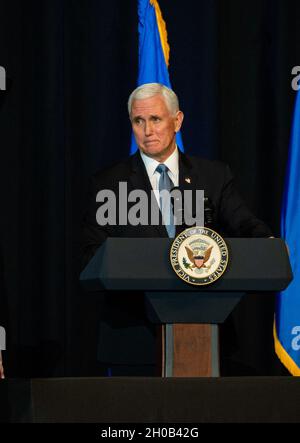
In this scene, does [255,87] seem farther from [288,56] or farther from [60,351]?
[60,351]

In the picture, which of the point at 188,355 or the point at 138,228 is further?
the point at 138,228

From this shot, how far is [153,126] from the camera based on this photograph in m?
3.08

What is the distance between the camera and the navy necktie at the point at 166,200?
2916 mm

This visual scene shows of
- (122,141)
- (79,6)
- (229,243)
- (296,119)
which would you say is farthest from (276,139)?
(229,243)

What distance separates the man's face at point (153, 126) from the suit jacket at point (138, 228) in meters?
0.07

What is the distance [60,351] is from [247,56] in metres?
1.70

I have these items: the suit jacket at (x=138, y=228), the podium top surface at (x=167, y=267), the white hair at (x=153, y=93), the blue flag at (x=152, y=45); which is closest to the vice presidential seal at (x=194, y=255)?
the podium top surface at (x=167, y=267)

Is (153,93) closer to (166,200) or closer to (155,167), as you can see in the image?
(155,167)

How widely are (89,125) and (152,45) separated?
1.63 ft

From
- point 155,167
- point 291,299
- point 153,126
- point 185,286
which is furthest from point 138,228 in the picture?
point 291,299

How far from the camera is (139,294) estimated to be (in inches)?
111

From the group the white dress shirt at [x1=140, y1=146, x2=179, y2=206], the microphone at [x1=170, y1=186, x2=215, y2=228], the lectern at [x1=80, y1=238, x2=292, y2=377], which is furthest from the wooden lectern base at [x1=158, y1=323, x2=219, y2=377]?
the white dress shirt at [x1=140, y1=146, x2=179, y2=206]

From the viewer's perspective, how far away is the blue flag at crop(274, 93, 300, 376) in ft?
12.5

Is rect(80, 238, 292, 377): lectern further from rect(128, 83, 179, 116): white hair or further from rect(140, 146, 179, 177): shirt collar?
rect(128, 83, 179, 116): white hair
